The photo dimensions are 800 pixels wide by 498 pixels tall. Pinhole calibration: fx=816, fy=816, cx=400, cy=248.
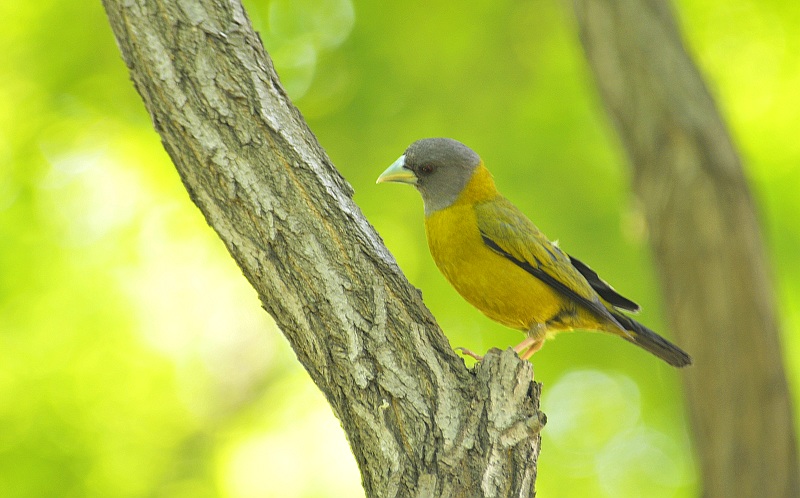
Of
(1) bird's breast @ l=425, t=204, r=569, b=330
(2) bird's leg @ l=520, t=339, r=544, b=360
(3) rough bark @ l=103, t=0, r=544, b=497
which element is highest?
(1) bird's breast @ l=425, t=204, r=569, b=330

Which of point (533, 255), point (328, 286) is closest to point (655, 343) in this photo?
point (533, 255)

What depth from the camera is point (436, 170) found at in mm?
5273

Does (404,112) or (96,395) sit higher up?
(404,112)

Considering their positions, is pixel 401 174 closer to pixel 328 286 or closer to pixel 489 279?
pixel 489 279

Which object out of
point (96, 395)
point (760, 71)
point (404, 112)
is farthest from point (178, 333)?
point (760, 71)

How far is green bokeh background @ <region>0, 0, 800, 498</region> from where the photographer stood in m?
7.83

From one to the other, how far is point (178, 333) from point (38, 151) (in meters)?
2.30

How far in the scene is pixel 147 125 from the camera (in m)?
8.45

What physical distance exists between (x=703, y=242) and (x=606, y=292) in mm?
1195

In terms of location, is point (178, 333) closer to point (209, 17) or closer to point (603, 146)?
point (603, 146)

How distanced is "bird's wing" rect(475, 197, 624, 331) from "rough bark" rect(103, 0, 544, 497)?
1518mm

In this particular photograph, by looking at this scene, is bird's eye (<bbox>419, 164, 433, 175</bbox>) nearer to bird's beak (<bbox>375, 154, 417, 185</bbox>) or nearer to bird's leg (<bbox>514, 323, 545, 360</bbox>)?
bird's beak (<bbox>375, 154, 417, 185</bbox>)

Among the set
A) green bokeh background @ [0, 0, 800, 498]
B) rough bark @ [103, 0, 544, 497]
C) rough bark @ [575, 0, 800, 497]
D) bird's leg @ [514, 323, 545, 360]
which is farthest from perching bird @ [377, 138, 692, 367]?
green bokeh background @ [0, 0, 800, 498]

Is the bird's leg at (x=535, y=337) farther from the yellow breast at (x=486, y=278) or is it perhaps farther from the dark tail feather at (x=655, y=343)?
the dark tail feather at (x=655, y=343)
